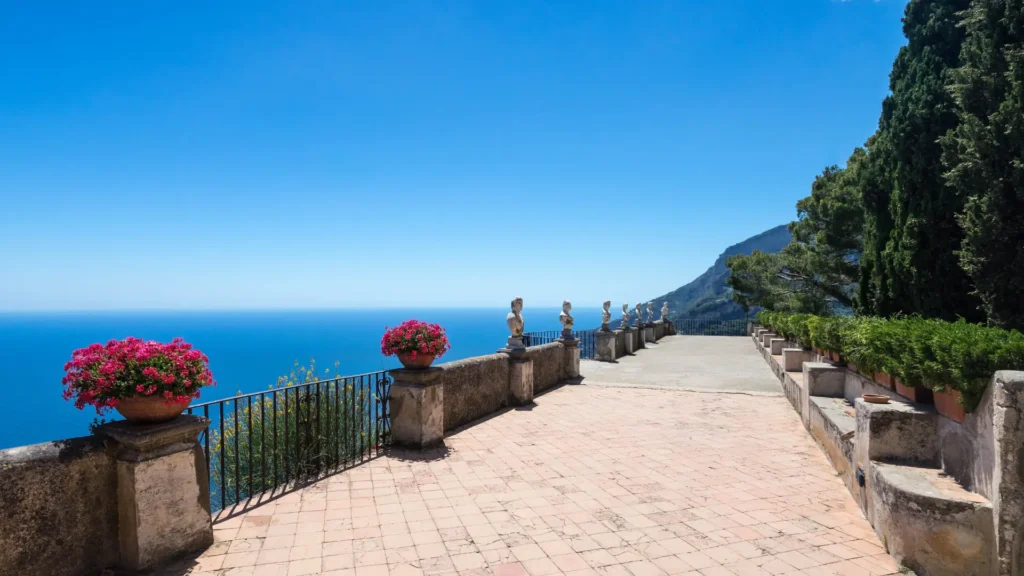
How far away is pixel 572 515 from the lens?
460 centimetres

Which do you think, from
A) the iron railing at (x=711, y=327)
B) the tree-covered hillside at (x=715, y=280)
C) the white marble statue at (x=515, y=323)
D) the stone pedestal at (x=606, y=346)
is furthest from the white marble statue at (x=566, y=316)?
the tree-covered hillside at (x=715, y=280)

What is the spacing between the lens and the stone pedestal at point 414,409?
6.66 m

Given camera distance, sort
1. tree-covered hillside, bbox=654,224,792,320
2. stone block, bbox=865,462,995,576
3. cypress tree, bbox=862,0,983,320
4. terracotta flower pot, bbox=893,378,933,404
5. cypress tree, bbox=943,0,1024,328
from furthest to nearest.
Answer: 1. tree-covered hillside, bbox=654,224,792,320
2. cypress tree, bbox=862,0,983,320
3. cypress tree, bbox=943,0,1024,328
4. terracotta flower pot, bbox=893,378,933,404
5. stone block, bbox=865,462,995,576

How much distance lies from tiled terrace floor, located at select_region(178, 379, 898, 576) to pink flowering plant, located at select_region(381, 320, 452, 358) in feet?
4.35

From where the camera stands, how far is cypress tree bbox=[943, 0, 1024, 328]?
7.84 metres

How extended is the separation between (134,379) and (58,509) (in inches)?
35.8

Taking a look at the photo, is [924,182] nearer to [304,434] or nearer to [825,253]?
[825,253]

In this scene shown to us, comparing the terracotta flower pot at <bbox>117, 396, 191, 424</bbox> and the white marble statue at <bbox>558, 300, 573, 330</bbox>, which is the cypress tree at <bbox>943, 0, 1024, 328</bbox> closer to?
the white marble statue at <bbox>558, 300, 573, 330</bbox>

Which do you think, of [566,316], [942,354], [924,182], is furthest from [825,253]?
[942,354]

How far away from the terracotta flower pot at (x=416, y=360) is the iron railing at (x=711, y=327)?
26.9 m

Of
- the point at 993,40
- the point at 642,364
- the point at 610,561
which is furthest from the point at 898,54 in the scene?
the point at 610,561

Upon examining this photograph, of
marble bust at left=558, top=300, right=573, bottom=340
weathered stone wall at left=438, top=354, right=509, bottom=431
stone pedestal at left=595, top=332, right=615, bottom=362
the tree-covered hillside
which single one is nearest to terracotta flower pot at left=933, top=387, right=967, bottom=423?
weathered stone wall at left=438, top=354, right=509, bottom=431

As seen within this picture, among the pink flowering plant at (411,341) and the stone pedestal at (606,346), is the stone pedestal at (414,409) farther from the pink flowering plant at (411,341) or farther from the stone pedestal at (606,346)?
the stone pedestal at (606,346)

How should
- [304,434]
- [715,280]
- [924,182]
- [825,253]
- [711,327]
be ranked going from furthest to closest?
[715,280] < [711,327] < [825,253] < [924,182] < [304,434]
